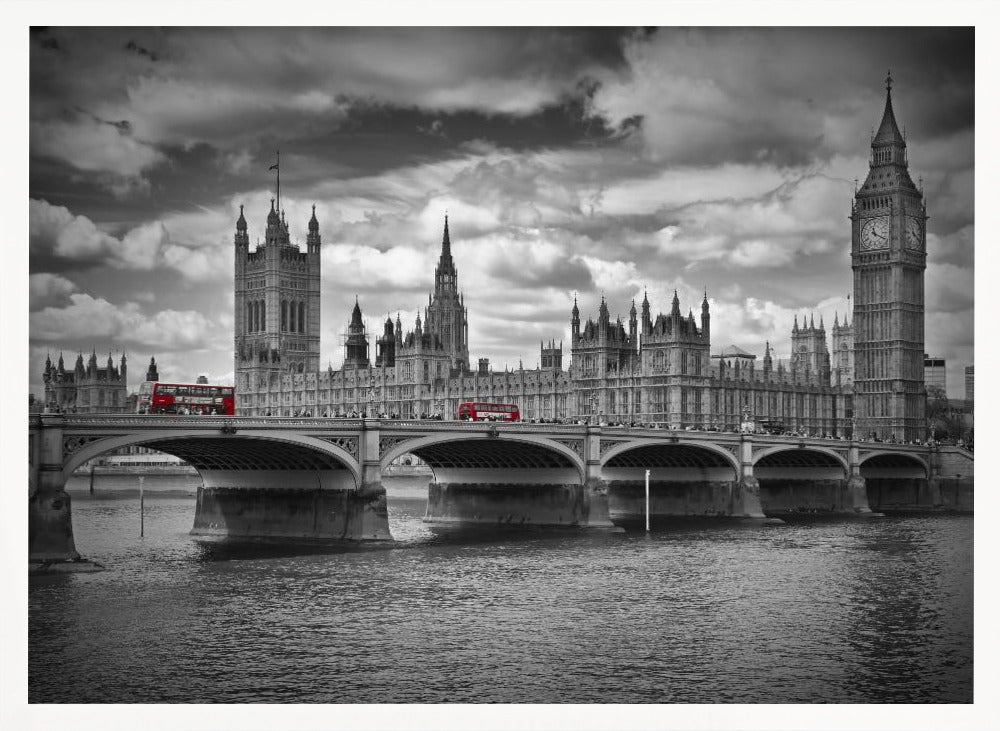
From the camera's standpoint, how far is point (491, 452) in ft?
175

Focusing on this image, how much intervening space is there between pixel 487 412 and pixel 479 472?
2.97 meters

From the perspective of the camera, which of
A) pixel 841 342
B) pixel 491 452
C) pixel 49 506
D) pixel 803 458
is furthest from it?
pixel 841 342

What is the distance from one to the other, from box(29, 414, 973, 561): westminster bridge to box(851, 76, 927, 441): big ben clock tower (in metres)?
16.5

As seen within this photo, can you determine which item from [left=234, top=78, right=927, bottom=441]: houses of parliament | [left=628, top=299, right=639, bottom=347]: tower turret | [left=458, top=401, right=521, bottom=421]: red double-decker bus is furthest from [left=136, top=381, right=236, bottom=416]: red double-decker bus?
[left=628, top=299, right=639, bottom=347]: tower turret

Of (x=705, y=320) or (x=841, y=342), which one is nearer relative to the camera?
(x=705, y=320)

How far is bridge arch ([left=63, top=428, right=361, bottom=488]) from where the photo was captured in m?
35.9

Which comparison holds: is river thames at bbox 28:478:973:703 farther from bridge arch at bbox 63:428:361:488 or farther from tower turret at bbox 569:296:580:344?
tower turret at bbox 569:296:580:344

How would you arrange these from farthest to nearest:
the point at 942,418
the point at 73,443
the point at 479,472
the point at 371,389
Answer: the point at 371,389, the point at 942,418, the point at 479,472, the point at 73,443

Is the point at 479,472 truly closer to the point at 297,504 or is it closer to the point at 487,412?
the point at 487,412

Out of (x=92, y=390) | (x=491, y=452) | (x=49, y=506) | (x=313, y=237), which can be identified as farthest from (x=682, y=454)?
(x=313, y=237)

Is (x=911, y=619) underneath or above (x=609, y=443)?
underneath

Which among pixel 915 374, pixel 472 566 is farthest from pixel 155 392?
pixel 915 374

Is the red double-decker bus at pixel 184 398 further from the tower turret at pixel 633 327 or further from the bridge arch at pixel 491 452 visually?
the tower turret at pixel 633 327

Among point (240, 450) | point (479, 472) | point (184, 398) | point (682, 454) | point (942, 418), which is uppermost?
point (184, 398)
